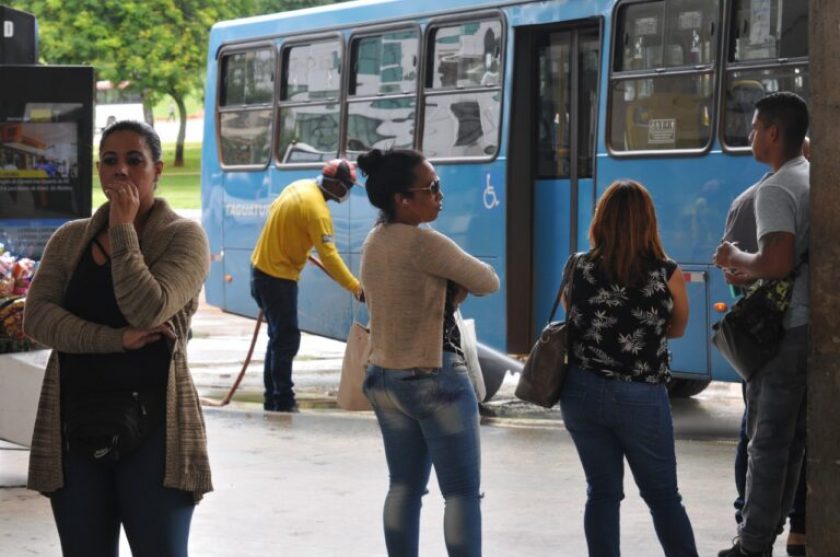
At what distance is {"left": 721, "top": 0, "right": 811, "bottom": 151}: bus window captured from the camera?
9.97 metres

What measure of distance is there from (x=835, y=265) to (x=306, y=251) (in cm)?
696

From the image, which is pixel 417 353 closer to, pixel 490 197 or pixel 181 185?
pixel 490 197

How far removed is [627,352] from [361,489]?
3.26m

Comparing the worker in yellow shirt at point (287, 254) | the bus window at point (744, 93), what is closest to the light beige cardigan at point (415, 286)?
the bus window at point (744, 93)

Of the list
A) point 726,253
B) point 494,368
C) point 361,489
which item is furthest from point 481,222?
point 726,253

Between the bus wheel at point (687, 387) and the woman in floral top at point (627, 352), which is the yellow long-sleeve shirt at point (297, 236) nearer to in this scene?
the bus wheel at point (687, 387)

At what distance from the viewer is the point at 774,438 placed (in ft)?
20.4

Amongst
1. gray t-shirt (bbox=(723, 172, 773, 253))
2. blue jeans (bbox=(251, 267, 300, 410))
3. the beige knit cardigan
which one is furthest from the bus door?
the beige knit cardigan

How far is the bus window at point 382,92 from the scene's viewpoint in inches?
517

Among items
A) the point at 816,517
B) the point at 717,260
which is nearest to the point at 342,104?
the point at 717,260

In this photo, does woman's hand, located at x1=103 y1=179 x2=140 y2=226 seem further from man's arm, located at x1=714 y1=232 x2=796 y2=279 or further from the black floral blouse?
man's arm, located at x1=714 y1=232 x2=796 y2=279

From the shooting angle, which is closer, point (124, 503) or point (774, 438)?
point (124, 503)

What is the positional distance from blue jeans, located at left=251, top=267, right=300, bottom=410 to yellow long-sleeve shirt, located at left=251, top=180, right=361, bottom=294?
0.26ft

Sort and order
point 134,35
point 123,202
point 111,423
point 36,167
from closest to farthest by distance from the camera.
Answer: point 111,423 < point 123,202 < point 36,167 < point 134,35
